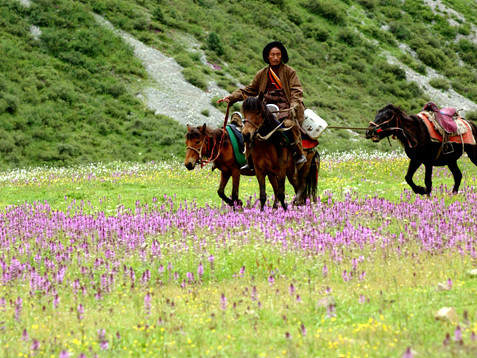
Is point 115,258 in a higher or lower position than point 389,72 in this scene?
higher

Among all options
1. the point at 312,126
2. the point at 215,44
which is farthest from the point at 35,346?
the point at 215,44

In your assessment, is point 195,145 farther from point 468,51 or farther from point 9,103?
point 468,51

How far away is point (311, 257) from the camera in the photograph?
7.37 metres

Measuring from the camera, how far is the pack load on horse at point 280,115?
1119 cm

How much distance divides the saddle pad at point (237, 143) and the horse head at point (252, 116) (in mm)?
1986

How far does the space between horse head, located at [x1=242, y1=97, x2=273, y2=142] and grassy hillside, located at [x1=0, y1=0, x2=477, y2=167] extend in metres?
24.4

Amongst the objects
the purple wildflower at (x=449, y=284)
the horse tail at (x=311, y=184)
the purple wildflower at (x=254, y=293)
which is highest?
the purple wildflower at (x=449, y=284)

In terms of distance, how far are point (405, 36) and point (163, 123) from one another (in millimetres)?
55159

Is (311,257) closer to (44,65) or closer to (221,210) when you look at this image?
(221,210)

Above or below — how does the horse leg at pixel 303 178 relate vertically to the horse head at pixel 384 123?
below

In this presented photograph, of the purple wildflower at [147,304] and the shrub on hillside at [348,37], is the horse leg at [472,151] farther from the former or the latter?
the shrub on hillside at [348,37]

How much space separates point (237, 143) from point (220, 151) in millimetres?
580

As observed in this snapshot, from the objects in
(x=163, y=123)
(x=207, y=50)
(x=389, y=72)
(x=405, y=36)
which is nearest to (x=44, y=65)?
(x=163, y=123)

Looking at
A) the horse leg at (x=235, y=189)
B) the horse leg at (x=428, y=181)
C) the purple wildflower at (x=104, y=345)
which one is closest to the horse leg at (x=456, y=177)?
the horse leg at (x=428, y=181)
